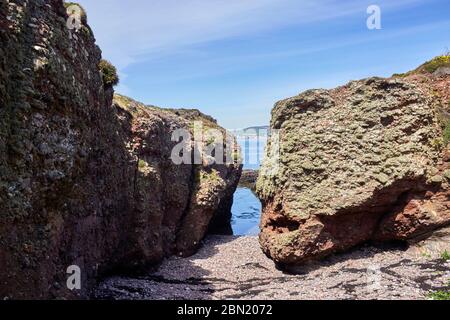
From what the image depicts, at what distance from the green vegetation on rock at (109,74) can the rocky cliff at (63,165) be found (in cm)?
27

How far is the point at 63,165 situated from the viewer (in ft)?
51.1

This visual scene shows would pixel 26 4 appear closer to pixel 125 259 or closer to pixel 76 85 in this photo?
pixel 76 85

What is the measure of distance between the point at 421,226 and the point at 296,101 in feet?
34.2

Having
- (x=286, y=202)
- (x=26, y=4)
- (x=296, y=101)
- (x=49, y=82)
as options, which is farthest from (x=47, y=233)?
(x=296, y=101)

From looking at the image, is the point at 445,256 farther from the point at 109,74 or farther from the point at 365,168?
the point at 109,74

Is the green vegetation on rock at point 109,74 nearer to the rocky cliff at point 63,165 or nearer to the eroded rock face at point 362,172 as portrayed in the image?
the rocky cliff at point 63,165

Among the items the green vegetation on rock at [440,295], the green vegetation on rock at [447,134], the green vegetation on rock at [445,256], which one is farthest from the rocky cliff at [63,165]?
the green vegetation on rock at [447,134]

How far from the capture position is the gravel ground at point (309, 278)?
18219 millimetres

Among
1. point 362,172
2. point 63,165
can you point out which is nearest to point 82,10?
point 63,165

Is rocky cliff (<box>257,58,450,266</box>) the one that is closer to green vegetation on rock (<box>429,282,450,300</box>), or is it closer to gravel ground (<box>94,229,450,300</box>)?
gravel ground (<box>94,229,450,300</box>)

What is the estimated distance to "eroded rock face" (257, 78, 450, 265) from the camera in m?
23.7

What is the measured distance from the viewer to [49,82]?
1496 cm

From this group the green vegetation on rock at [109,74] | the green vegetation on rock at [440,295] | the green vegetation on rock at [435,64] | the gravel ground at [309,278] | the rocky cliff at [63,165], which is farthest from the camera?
the green vegetation on rock at [435,64]
